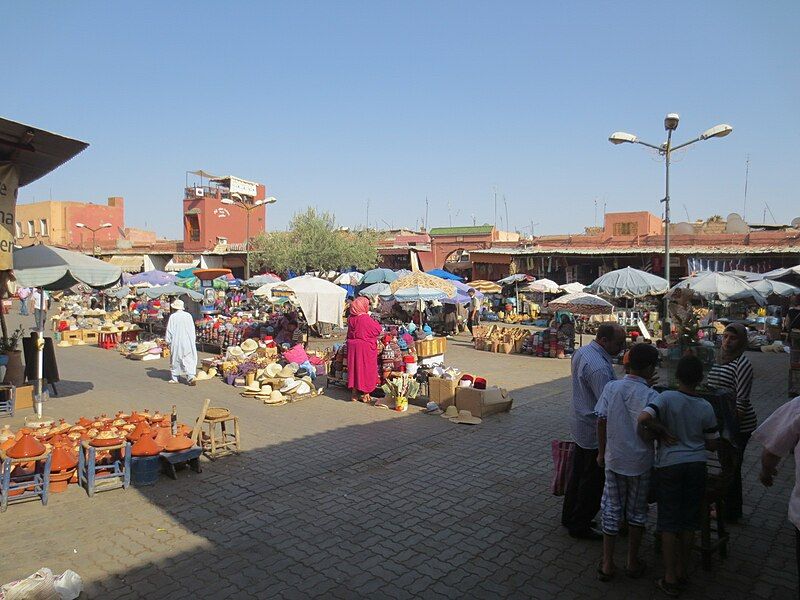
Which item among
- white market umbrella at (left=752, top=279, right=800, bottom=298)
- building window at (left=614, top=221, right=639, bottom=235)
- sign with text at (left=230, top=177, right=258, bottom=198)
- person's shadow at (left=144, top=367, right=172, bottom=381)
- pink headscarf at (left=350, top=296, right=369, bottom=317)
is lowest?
person's shadow at (left=144, top=367, right=172, bottom=381)

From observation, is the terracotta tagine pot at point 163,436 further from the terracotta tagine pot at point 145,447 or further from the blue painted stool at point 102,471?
the blue painted stool at point 102,471

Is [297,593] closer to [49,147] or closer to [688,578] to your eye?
[688,578]

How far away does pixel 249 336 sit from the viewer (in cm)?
1500

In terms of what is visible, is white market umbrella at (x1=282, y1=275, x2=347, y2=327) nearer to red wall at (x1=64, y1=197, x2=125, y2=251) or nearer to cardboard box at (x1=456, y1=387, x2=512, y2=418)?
cardboard box at (x1=456, y1=387, x2=512, y2=418)

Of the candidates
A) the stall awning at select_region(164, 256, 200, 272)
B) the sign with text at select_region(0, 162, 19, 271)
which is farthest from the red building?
the sign with text at select_region(0, 162, 19, 271)

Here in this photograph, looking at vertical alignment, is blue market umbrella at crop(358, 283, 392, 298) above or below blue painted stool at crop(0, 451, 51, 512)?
above

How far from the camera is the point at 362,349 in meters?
9.55

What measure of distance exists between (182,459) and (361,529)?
2350mm

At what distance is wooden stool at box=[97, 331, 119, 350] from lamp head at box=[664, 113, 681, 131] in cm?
1709

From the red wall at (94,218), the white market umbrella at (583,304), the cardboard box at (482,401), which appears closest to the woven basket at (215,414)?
the cardboard box at (482,401)

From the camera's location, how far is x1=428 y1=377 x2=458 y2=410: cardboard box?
881 cm

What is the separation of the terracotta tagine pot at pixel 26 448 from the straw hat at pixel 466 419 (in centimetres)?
523

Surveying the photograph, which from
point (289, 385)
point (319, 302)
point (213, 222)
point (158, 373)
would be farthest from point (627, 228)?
point (213, 222)

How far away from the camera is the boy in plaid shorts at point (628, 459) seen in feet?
12.0
